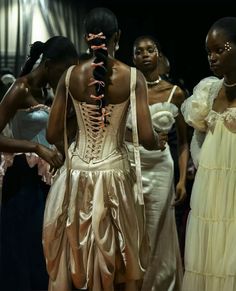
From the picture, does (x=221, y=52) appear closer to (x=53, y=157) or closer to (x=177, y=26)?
(x=53, y=157)

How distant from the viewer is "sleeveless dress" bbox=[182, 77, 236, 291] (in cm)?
327

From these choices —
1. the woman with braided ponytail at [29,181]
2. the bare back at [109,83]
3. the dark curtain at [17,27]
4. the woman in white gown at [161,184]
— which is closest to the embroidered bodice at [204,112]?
the bare back at [109,83]

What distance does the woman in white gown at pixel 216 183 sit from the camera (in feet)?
10.7

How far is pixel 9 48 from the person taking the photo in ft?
23.1

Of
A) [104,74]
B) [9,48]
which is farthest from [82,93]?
[9,48]

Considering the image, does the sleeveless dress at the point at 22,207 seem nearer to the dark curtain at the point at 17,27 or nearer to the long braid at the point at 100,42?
the long braid at the point at 100,42

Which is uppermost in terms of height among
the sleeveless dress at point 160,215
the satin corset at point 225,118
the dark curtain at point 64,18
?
the dark curtain at point 64,18

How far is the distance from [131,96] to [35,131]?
39.3 inches

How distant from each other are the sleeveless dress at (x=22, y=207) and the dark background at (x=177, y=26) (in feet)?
15.2

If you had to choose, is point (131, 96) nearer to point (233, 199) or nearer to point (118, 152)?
point (118, 152)

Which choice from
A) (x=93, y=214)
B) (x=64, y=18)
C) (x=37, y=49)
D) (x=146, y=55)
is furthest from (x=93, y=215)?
(x=64, y=18)

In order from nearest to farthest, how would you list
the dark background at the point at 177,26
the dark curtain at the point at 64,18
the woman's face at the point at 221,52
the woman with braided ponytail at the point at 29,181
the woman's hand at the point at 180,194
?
the woman's face at the point at 221,52, the woman with braided ponytail at the point at 29,181, the woman's hand at the point at 180,194, the dark curtain at the point at 64,18, the dark background at the point at 177,26

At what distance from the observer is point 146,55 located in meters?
4.39

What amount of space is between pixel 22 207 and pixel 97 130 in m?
0.99
